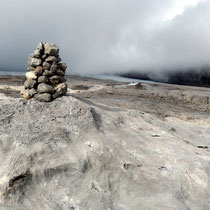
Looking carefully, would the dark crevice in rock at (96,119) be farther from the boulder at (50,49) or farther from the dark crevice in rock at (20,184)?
the dark crevice in rock at (20,184)

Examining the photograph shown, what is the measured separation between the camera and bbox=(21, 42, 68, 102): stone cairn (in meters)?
6.98

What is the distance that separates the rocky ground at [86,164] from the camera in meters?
5.00

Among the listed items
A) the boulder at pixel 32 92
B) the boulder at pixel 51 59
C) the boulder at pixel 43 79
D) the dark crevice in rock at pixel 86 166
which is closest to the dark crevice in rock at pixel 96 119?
the dark crevice in rock at pixel 86 166

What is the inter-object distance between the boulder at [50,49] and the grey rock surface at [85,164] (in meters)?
1.52

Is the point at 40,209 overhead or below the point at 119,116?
below

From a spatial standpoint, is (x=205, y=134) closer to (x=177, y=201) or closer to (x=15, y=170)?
(x=177, y=201)

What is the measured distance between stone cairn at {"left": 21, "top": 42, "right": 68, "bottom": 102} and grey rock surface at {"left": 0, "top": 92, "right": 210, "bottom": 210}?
296mm

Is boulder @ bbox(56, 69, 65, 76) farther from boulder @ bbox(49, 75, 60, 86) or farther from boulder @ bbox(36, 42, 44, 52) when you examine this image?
boulder @ bbox(36, 42, 44, 52)

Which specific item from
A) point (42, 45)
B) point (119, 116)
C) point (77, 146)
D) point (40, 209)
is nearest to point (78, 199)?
point (40, 209)

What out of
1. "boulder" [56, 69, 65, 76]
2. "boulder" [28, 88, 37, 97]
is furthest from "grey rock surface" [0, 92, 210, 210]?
"boulder" [56, 69, 65, 76]

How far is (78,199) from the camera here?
16.3 ft

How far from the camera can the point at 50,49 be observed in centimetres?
694

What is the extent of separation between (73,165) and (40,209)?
4.35 ft

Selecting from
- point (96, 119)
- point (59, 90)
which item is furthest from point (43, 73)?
point (96, 119)
